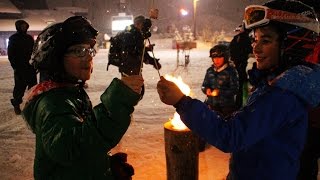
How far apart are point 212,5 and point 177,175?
88.5 meters

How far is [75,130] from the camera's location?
64.2 inches

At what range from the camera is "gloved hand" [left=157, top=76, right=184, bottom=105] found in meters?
2.05

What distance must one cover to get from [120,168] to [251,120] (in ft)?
3.37

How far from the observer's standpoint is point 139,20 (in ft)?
22.3

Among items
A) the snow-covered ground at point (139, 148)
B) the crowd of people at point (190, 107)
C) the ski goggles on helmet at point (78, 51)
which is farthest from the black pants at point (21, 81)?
the ski goggles on helmet at point (78, 51)

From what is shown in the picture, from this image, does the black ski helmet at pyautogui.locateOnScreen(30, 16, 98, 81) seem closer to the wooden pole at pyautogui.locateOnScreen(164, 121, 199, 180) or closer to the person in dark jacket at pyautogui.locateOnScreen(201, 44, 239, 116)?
the wooden pole at pyautogui.locateOnScreen(164, 121, 199, 180)

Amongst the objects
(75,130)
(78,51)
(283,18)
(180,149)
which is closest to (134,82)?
(75,130)

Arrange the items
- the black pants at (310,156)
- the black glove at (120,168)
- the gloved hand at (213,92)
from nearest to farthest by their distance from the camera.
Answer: the black glove at (120,168) < the black pants at (310,156) < the gloved hand at (213,92)

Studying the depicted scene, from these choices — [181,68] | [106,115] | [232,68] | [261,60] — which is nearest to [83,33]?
[106,115]

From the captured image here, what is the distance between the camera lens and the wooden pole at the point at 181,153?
4379 mm

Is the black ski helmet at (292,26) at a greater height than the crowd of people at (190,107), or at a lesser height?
greater

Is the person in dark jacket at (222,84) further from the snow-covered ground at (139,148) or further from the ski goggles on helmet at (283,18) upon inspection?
the ski goggles on helmet at (283,18)

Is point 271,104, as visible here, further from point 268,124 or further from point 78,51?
point 78,51

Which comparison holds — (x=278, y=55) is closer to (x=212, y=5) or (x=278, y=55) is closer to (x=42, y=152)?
(x=42, y=152)
